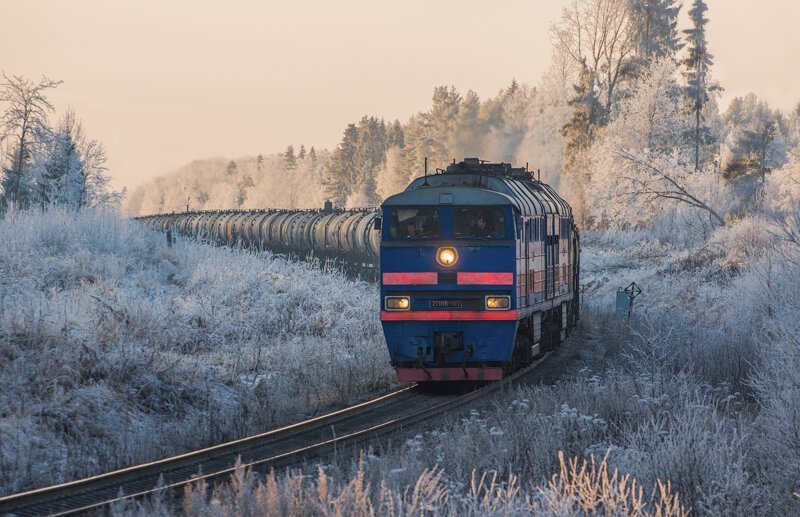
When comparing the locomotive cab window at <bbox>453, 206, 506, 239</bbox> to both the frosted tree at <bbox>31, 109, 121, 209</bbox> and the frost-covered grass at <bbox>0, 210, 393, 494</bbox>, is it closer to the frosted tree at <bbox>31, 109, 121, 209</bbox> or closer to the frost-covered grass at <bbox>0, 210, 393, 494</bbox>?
the frost-covered grass at <bbox>0, 210, 393, 494</bbox>

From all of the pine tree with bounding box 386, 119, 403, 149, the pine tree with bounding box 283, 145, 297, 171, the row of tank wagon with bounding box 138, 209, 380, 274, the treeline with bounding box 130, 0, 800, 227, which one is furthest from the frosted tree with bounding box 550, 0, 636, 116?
the pine tree with bounding box 283, 145, 297, 171

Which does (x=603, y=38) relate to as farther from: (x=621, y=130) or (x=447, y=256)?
(x=447, y=256)

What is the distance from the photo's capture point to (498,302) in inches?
523

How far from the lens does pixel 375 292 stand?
24.9 m

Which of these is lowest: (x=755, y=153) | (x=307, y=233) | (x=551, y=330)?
(x=551, y=330)

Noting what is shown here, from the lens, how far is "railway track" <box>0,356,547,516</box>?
7.84m

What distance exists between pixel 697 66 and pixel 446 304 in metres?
45.0

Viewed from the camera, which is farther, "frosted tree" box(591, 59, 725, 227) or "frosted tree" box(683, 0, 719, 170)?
"frosted tree" box(683, 0, 719, 170)

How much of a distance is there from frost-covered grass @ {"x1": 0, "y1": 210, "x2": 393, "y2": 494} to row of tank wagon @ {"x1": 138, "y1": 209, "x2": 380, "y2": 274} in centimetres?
286

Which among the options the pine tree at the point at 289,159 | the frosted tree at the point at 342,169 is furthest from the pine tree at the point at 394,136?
the pine tree at the point at 289,159

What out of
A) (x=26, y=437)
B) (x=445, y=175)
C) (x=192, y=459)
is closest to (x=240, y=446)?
(x=192, y=459)

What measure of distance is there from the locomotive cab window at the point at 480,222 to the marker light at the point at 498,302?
3.01 ft

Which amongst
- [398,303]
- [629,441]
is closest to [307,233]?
[398,303]

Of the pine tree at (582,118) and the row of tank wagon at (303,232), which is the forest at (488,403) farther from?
the row of tank wagon at (303,232)
